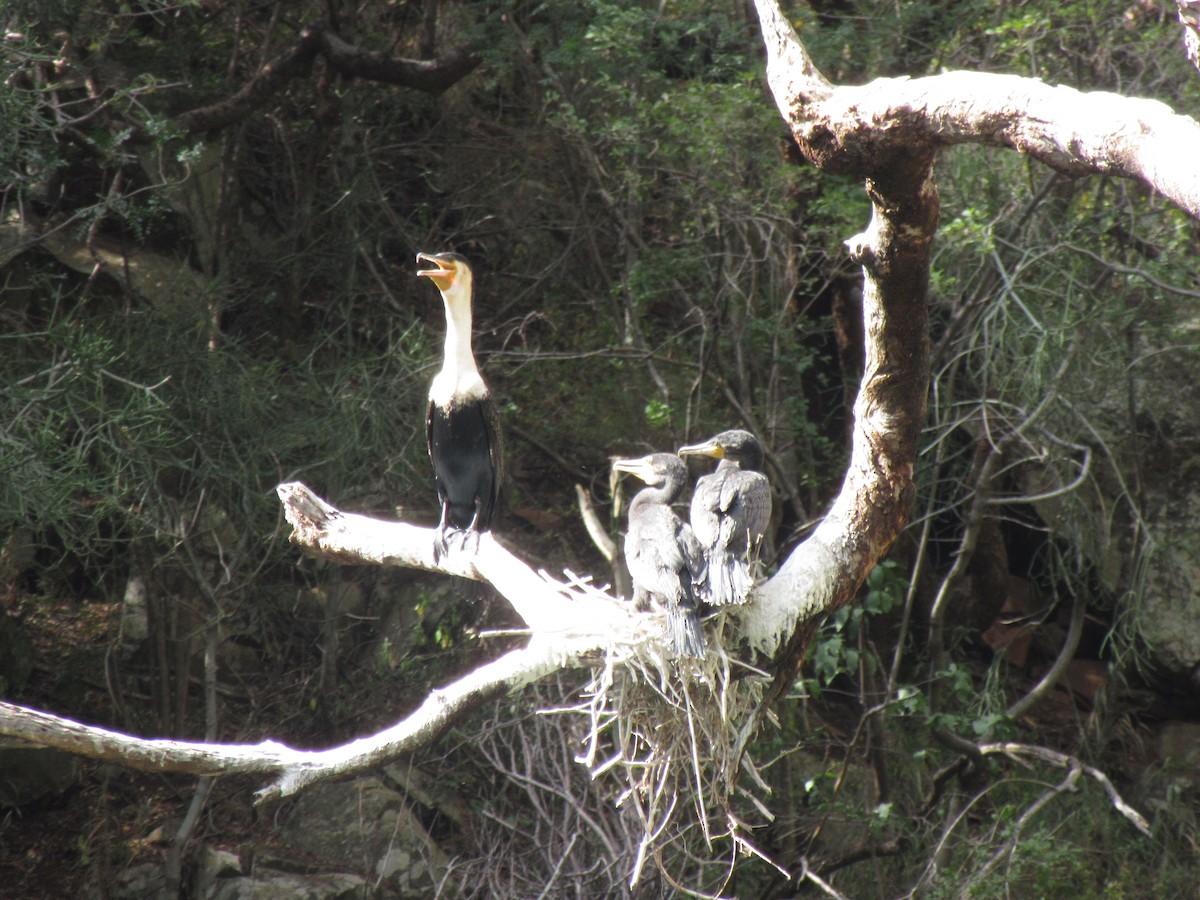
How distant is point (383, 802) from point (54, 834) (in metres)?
1.42

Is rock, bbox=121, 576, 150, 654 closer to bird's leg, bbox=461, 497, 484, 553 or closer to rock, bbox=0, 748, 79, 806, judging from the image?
rock, bbox=0, 748, 79, 806

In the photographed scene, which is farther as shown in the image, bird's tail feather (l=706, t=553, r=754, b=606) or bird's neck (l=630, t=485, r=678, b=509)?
bird's neck (l=630, t=485, r=678, b=509)

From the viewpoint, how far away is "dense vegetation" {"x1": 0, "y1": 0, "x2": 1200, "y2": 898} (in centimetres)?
496

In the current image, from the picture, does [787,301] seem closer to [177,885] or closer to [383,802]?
[383,802]

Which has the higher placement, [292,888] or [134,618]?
[134,618]

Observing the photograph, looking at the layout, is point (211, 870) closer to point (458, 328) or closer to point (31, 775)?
point (31, 775)

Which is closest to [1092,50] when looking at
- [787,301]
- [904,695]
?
[787,301]

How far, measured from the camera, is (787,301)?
5.54 meters

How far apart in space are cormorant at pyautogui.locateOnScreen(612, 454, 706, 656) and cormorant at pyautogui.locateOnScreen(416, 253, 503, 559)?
0.82m

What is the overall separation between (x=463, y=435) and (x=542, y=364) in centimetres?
207

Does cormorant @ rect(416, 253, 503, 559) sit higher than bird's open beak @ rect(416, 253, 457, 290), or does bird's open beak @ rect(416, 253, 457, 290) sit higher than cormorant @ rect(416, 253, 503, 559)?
bird's open beak @ rect(416, 253, 457, 290)

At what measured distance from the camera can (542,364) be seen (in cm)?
618

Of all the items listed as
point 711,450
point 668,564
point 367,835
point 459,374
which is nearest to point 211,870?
point 367,835

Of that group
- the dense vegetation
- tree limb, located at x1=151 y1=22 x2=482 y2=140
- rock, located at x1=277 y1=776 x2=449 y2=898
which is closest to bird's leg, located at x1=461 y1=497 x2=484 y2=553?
the dense vegetation
